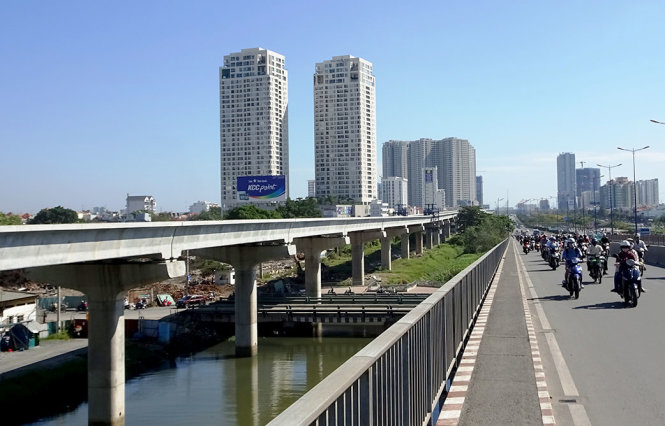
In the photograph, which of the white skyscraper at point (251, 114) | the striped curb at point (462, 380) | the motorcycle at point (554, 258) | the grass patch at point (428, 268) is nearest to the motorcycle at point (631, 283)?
the striped curb at point (462, 380)

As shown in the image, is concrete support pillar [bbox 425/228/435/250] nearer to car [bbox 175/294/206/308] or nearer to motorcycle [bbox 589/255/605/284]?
car [bbox 175/294/206/308]

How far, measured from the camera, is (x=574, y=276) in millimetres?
22547

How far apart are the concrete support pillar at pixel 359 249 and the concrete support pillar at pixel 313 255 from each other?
1379cm

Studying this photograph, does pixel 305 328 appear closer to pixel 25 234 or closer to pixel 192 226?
pixel 192 226

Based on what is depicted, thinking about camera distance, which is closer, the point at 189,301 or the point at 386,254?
the point at 189,301

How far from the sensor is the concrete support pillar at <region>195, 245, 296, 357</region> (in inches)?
1460

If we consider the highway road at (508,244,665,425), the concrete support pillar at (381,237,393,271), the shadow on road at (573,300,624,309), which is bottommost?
the concrete support pillar at (381,237,393,271)

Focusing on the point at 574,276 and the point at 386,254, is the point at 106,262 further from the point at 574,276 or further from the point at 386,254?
the point at 386,254

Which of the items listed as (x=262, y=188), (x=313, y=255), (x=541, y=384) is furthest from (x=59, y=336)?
(x=262, y=188)

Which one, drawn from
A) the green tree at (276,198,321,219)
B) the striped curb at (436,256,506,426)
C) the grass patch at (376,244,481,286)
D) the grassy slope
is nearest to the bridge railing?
the striped curb at (436,256,506,426)

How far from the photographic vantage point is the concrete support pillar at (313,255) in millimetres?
53500

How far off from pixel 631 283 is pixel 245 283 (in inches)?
925

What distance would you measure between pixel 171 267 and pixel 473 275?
48.3ft

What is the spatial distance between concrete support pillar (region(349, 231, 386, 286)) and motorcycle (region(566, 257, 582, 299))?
150ft
